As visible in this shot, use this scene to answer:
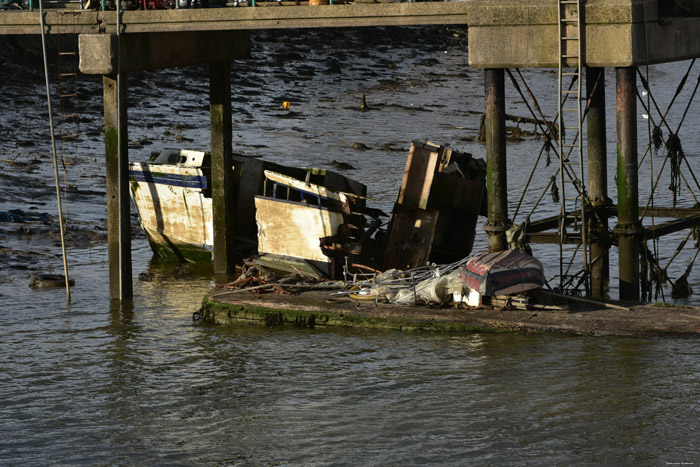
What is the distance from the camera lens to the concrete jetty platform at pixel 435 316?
47.7ft

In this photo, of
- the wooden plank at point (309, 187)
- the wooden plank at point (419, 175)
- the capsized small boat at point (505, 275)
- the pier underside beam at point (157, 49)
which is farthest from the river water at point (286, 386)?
the pier underside beam at point (157, 49)

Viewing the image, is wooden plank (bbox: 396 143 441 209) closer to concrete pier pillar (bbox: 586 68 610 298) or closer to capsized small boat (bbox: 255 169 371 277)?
capsized small boat (bbox: 255 169 371 277)

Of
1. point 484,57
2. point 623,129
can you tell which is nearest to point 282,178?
point 484,57

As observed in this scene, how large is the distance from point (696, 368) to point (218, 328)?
262 inches

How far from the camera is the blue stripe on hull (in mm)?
20281

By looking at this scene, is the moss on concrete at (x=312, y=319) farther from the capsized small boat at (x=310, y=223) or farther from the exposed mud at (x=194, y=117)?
the exposed mud at (x=194, y=117)

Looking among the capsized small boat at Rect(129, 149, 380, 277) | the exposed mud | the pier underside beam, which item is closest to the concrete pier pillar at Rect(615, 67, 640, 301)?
the capsized small boat at Rect(129, 149, 380, 277)

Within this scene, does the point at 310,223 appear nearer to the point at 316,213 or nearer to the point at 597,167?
the point at 316,213

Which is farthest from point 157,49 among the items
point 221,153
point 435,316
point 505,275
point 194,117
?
point 194,117

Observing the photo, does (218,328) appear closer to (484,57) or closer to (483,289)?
(483,289)

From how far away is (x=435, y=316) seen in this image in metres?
15.2

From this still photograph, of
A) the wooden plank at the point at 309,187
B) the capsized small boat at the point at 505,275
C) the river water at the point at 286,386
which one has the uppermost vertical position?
the wooden plank at the point at 309,187

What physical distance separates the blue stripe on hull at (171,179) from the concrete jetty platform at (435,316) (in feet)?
12.4

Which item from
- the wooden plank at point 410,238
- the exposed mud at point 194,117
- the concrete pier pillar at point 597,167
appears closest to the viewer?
the wooden plank at point 410,238
